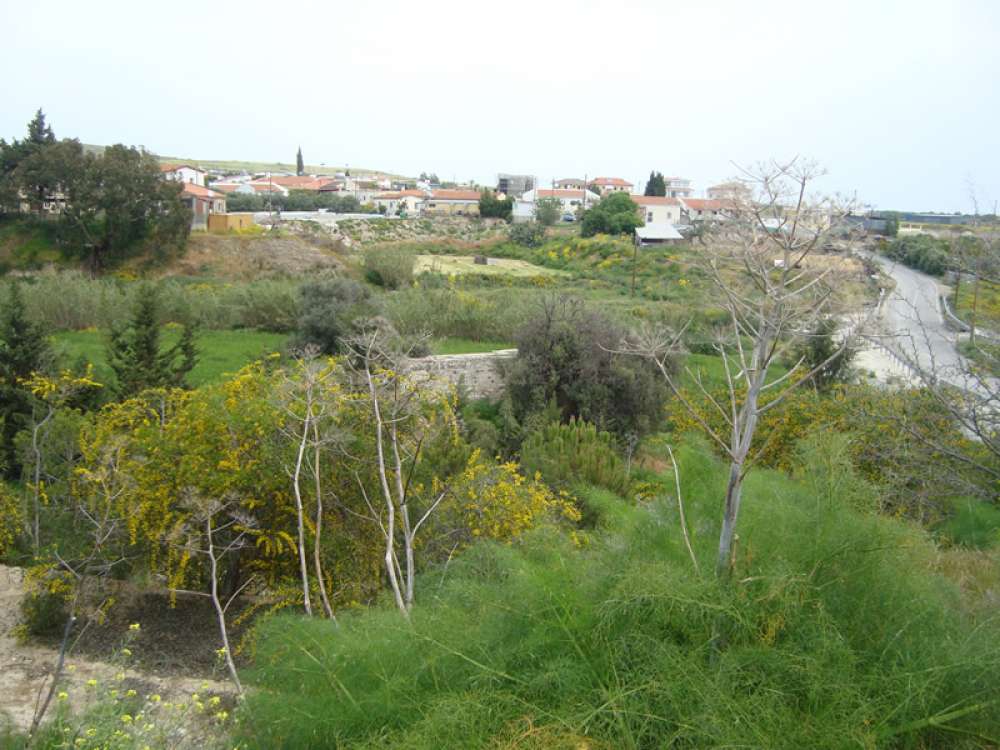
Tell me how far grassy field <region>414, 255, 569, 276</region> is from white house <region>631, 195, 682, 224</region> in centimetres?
1308

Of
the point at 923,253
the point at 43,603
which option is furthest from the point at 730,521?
the point at 923,253

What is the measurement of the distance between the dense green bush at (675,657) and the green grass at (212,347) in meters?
13.6

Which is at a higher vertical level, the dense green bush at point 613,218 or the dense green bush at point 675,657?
the dense green bush at point 613,218

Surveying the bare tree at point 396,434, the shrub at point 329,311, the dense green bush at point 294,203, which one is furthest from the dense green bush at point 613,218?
the bare tree at point 396,434

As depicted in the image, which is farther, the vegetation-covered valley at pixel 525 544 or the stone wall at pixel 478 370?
the stone wall at pixel 478 370

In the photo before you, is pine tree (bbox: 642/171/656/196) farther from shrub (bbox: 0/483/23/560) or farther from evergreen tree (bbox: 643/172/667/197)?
shrub (bbox: 0/483/23/560)

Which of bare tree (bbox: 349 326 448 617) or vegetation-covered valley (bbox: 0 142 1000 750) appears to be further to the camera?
bare tree (bbox: 349 326 448 617)

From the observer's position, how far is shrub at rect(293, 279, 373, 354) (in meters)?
19.0

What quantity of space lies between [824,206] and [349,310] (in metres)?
16.0

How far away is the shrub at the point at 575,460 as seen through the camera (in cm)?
1077

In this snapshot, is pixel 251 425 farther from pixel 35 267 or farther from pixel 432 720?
pixel 35 267

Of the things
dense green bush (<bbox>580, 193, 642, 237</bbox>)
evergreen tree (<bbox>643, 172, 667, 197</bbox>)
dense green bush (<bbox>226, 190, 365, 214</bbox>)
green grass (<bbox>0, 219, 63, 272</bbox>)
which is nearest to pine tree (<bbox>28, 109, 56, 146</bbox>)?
green grass (<bbox>0, 219, 63, 272</bbox>)

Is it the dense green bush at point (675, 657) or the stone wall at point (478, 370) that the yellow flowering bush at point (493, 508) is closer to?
the dense green bush at point (675, 657)

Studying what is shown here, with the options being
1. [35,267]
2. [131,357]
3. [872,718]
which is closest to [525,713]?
[872,718]
